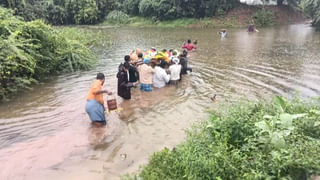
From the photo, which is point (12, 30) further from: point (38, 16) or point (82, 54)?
point (38, 16)

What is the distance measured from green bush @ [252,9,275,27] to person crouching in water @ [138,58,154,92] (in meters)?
28.2

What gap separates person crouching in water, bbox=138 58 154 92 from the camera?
35.4 feet

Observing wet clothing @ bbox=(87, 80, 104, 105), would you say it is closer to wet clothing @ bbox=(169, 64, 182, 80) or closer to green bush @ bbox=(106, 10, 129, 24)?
wet clothing @ bbox=(169, 64, 182, 80)

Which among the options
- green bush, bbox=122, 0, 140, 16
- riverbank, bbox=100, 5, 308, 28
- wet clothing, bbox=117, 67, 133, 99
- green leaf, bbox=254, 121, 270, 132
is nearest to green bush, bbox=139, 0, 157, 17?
riverbank, bbox=100, 5, 308, 28

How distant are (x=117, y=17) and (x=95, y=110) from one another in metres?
39.5

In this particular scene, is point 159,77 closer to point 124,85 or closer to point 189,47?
point 124,85

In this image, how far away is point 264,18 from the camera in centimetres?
3619

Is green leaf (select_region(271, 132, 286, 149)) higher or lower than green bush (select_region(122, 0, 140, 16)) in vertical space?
lower

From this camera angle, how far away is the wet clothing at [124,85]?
32.1 ft

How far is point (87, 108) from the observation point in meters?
7.86

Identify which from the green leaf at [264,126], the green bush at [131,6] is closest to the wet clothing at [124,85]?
the green leaf at [264,126]

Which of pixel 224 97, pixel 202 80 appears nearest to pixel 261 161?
pixel 224 97

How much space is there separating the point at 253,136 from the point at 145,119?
13.1ft

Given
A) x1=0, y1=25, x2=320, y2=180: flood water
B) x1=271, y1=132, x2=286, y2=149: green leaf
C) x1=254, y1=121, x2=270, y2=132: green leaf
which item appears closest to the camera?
x1=271, y1=132, x2=286, y2=149: green leaf
